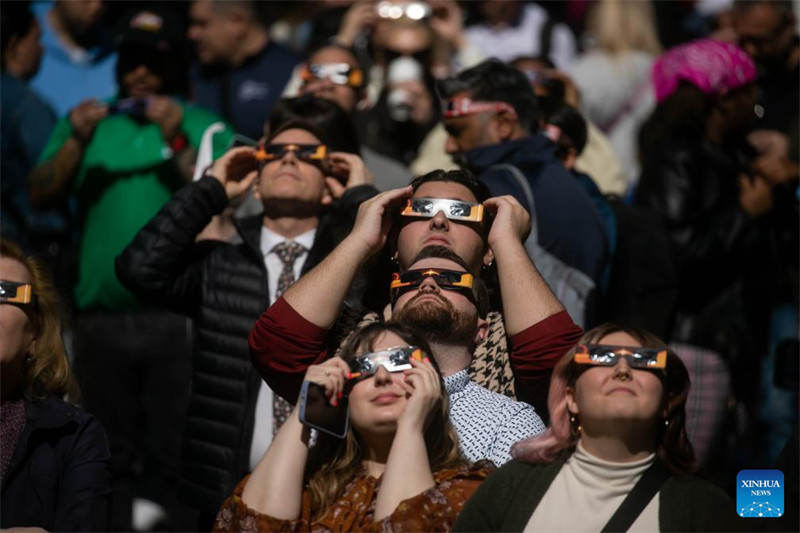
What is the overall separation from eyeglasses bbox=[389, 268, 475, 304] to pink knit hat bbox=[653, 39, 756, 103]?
330 centimetres

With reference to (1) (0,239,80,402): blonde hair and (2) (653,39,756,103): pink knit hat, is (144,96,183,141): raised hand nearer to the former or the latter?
(1) (0,239,80,402): blonde hair

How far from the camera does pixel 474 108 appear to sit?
20.9 feet

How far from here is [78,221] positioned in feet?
24.5

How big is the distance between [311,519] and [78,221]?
3584mm

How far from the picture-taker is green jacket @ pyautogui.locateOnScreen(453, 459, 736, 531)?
3918mm

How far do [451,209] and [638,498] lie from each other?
1387 millimetres

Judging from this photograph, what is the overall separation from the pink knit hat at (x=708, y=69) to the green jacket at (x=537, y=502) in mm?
3939

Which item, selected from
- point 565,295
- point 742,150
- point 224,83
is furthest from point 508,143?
point 224,83

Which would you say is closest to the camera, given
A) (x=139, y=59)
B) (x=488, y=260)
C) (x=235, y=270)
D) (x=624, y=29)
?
(x=488, y=260)

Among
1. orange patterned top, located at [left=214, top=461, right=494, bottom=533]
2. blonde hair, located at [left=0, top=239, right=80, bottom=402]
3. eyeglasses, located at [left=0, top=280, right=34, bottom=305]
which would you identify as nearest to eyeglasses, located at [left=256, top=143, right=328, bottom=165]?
blonde hair, located at [left=0, top=239, right=80, bottom=402]

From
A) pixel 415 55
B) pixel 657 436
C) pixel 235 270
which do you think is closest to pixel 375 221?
pixel 235 270

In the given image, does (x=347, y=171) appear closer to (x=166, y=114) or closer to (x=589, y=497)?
(x=166, y=114)

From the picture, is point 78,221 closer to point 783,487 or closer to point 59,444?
point 59,444

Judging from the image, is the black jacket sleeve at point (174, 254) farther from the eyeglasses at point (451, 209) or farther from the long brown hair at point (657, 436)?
the long brown hair at point (657, 436)
